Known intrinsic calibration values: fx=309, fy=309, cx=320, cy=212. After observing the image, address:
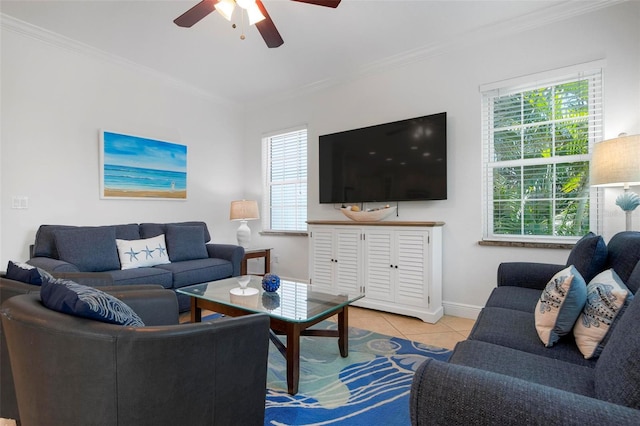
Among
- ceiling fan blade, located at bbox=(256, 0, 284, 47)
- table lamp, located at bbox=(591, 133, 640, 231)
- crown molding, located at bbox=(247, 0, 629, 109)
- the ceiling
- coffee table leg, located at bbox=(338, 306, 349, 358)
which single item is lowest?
coffee table leg, located at bbox=(338, 306, 349, 358)

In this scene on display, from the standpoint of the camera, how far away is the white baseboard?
2.95 meters

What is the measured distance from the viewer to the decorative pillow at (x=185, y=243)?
335 cm

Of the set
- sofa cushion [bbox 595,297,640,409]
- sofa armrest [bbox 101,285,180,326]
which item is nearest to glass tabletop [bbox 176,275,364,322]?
sofa armrest [bbox 101,285,180,326]

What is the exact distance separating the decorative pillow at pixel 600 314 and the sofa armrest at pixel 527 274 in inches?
34.6

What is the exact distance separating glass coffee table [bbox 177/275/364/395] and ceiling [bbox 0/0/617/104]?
2.29 meters

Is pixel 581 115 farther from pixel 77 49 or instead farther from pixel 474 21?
pixel 77 49

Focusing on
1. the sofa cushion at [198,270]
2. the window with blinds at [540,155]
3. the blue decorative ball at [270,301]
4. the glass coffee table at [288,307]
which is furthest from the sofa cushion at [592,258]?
the sofa cushion at [198,270]

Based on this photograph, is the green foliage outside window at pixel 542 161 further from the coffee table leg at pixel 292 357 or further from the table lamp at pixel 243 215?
the table lamp at pixel 243 215

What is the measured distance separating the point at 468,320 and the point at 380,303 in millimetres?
827

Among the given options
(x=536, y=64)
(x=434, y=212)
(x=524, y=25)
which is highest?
(x=524, y=25)

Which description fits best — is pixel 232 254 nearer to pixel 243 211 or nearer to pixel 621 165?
pixel 243 211

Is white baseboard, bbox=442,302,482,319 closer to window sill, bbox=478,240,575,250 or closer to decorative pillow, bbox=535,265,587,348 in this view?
window sill, bbox=478,240,575,250

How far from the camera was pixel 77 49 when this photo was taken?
3.14m

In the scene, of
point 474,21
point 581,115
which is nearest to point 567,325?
point 581,115
